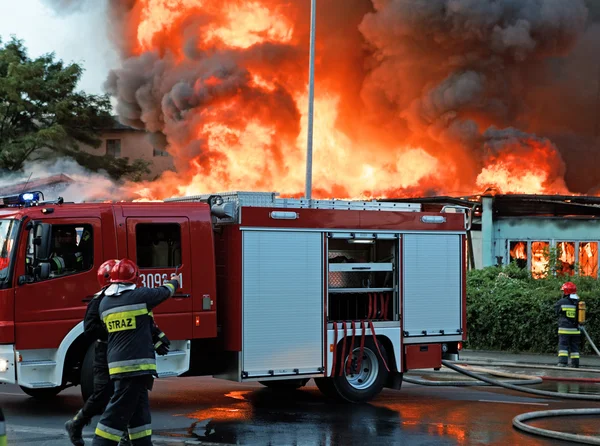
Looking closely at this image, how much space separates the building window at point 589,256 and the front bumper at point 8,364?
773 inches

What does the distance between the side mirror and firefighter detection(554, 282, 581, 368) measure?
9.35m

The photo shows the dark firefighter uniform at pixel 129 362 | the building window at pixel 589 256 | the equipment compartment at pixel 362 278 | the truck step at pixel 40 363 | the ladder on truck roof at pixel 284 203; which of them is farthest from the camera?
the building window at pixel 589 256

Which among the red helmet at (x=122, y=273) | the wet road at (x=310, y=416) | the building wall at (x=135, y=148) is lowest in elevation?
the wet road at (x=310, y=416)

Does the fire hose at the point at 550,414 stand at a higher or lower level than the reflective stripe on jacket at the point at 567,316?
lower

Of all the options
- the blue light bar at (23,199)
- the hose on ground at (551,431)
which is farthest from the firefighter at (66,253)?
the hose on ground at (551,431)

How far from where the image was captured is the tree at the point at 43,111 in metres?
34.0

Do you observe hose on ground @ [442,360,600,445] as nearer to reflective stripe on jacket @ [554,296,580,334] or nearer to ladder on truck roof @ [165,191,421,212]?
ladder on truck roof @ [165,191,421,212]

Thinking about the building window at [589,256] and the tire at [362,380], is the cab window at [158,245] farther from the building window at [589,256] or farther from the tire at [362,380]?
the building window at [589,256]

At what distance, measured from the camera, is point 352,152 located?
36.3 m

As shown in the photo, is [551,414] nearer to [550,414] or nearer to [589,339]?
[550,414]

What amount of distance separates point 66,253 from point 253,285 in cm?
209

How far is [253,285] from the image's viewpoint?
10648 mm

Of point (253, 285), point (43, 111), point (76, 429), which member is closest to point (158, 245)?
point (253, 285)

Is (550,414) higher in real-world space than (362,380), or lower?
lower
